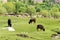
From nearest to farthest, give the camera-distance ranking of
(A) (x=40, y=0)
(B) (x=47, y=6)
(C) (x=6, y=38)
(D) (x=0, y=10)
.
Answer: (C) (x=6, y=38) → (D) (x=0, y=10) → (B) (x=47, y=6) → (A) (x=40, y=0)

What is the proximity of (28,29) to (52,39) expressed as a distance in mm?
10511

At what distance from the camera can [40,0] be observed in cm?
17075

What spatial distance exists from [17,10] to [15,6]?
4.42 meters

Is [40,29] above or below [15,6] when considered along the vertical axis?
above

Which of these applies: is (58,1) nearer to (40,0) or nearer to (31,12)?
(40,0)

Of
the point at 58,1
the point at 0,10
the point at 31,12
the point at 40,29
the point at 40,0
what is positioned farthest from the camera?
the point at 58,1

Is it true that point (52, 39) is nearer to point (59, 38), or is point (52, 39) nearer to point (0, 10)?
point (59, 38)

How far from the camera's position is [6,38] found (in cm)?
2534

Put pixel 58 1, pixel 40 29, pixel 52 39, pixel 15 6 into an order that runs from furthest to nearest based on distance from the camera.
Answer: pixel 58 1, pixel 15 6, pixel 40 29, pixel 52 39

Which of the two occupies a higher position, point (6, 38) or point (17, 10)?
point (6, 38)

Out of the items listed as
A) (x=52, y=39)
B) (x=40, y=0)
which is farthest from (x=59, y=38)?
(x=40, y=0)

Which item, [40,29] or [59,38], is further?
[40,29]

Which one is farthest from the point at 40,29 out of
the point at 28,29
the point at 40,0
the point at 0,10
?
the point at 40,0

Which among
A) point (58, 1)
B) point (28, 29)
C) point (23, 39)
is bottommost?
point (58, 1)
